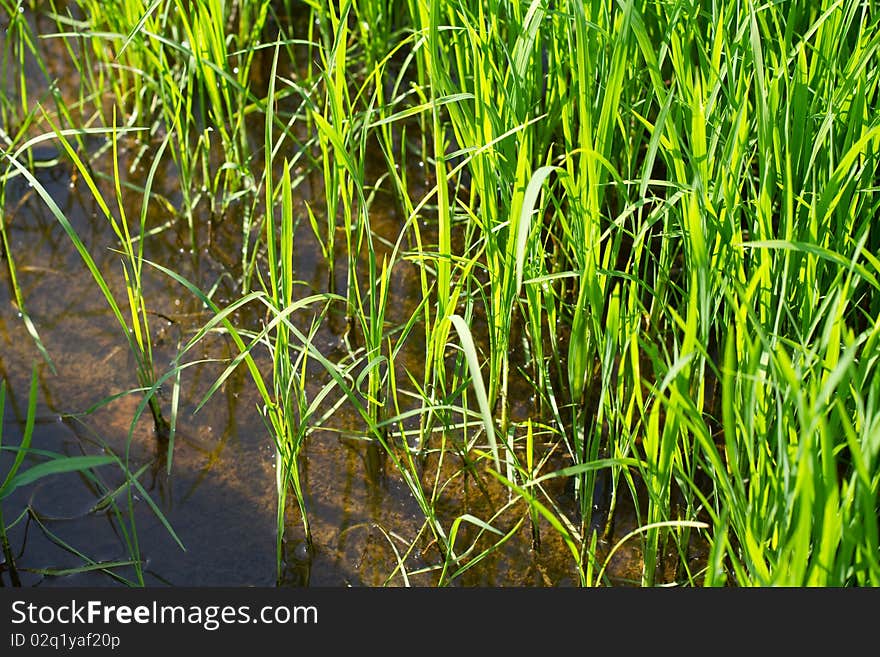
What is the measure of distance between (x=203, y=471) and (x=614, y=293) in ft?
2.40

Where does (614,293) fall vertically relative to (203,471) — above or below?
above

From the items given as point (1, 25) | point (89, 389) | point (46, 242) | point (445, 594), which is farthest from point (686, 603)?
point (1, 25)

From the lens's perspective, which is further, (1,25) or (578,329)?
(1,25)

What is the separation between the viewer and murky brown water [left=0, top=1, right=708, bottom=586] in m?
1.55

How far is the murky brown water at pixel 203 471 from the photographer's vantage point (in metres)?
1.55

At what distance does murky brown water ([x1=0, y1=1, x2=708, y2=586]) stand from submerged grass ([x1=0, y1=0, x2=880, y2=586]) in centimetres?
2

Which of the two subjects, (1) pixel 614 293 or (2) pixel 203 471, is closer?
(1) pixel 614 293

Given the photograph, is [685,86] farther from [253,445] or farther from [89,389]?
[89,389]

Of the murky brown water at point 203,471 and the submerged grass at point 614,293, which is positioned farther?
the murky brown water at point 203,471

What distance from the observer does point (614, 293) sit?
1.38m

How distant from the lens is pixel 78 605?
53.8 inches

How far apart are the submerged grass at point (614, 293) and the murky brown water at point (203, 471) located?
22mm

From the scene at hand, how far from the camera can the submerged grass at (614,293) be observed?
1.23 metres

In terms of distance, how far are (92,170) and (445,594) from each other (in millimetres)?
1219
